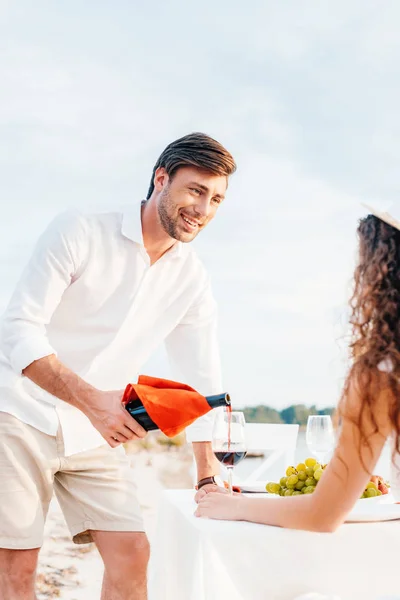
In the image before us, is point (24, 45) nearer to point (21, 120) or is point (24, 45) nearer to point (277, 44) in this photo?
point (21, 120)

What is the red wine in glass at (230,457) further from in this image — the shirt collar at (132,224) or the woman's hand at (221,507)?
the shirt collar at (132,224)

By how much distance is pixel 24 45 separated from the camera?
46.2 feet

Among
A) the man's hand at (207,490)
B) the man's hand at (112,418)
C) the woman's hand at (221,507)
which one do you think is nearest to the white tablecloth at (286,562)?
the woman's hand at (221,507)

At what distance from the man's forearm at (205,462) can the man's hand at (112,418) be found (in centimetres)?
44

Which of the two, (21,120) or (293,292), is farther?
(293,292)

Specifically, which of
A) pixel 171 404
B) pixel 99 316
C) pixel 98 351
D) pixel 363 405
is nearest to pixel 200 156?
pixel 99 316

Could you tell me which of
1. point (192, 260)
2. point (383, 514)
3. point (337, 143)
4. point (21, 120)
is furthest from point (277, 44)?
point (383, 514)

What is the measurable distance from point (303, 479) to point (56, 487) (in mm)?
1006

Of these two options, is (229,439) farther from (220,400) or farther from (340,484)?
(340,484)

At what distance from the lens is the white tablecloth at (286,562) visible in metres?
1.64

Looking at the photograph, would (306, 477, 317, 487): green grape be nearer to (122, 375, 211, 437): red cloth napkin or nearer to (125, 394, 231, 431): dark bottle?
(122, 375, 211, 437): red cloth napkin

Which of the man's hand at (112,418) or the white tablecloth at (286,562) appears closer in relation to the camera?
the white tablecloth at (286,562)

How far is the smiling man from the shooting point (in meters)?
2.43

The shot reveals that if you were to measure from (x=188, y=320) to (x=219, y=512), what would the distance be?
1.19 metres
